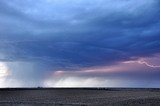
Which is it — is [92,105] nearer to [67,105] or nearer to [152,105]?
[67,105]

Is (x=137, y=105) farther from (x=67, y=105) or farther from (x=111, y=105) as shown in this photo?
(x=67, y=105)

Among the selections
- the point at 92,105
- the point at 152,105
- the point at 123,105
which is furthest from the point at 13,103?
the point at 152,105

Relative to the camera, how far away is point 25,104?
4481 centimetres

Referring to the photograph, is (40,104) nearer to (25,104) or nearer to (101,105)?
(25,104)

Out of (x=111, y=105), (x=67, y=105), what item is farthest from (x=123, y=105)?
(x=67, y=105)

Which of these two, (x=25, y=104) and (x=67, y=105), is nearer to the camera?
(x=67, y=105)

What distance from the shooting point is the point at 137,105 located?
4638 centimetres

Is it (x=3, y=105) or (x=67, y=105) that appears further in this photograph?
(x=3, y=105)

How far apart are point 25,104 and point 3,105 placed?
11.2 ft

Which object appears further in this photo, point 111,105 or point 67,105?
point 111,105

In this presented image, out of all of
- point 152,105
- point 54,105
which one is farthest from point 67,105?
point 152,105

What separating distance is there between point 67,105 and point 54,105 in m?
2.01

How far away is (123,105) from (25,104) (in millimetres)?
12937

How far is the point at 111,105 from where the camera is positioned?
4453 centimetres
